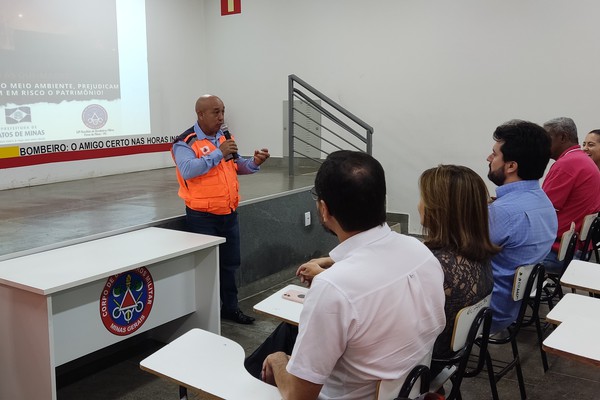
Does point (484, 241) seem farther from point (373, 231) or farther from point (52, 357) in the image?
point (52, 357)

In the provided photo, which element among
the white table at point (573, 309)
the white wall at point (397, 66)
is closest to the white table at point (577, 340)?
the white table at point (573, 309)

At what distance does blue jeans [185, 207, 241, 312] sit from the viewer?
3.19 metres

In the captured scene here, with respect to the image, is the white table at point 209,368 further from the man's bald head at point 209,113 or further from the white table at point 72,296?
the man's bald head at point 209,113

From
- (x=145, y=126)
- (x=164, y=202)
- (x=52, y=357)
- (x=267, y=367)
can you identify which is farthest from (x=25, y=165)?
(x=267, y=367)

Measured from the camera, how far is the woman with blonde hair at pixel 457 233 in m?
1.67

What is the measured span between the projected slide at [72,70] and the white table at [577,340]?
4849 millimetres

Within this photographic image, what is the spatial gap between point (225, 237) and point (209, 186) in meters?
0.37

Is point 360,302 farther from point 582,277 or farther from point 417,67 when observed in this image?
point 417,67

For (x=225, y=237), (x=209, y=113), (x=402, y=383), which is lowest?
(x=225, y=237)

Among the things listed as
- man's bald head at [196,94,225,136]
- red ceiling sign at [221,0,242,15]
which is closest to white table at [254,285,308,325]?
man's bald head at [196,94,225,136]

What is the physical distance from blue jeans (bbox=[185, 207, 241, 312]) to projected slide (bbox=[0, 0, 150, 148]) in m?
2.77

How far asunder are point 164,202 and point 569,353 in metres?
3.16

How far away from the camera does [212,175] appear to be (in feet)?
10.2

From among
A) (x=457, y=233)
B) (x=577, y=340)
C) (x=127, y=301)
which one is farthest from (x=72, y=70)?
(x=577, y=340)
